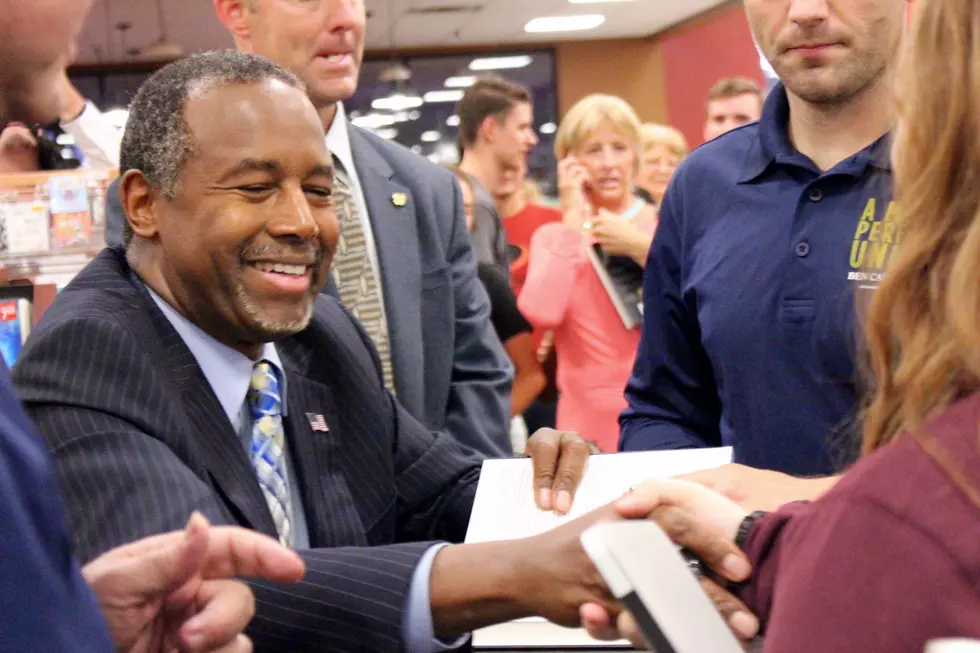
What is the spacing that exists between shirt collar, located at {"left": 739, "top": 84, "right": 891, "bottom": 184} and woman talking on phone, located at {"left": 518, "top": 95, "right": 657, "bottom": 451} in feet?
5.73

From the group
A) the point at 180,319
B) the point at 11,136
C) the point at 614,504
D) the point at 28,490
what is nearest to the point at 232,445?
the point at 180,319

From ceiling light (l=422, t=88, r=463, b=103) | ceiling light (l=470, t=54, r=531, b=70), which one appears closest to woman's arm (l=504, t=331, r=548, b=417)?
ceiling light (l=422, t=88, r=463, b=103)

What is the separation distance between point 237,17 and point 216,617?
1886 millimetres

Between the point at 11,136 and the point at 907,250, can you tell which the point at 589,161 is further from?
the point at 907,250

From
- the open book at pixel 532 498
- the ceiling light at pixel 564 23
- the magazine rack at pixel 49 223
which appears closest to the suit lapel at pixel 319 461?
the open book at pixel 532 498

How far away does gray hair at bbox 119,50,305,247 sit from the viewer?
1.87 m

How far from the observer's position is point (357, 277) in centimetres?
264

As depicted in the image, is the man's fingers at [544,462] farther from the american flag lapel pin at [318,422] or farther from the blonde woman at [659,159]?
the blonde woman at [659,159]

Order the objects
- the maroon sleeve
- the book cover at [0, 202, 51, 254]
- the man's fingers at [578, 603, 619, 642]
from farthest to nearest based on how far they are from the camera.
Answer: the book cover at [0, 202, 51, 254]
the man's fingers at [578, 603, 619, 642]
the maroon sleeve

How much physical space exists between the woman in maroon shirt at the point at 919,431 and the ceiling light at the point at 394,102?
1474 cm

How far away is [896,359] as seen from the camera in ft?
3.65

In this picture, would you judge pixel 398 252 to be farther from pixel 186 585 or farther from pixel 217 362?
pixel 186 585

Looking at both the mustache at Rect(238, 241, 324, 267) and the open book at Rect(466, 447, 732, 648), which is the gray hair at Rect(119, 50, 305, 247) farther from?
the open book at Rect(466, 447, 732, 648)

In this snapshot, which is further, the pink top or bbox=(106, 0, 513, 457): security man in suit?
the pink top
